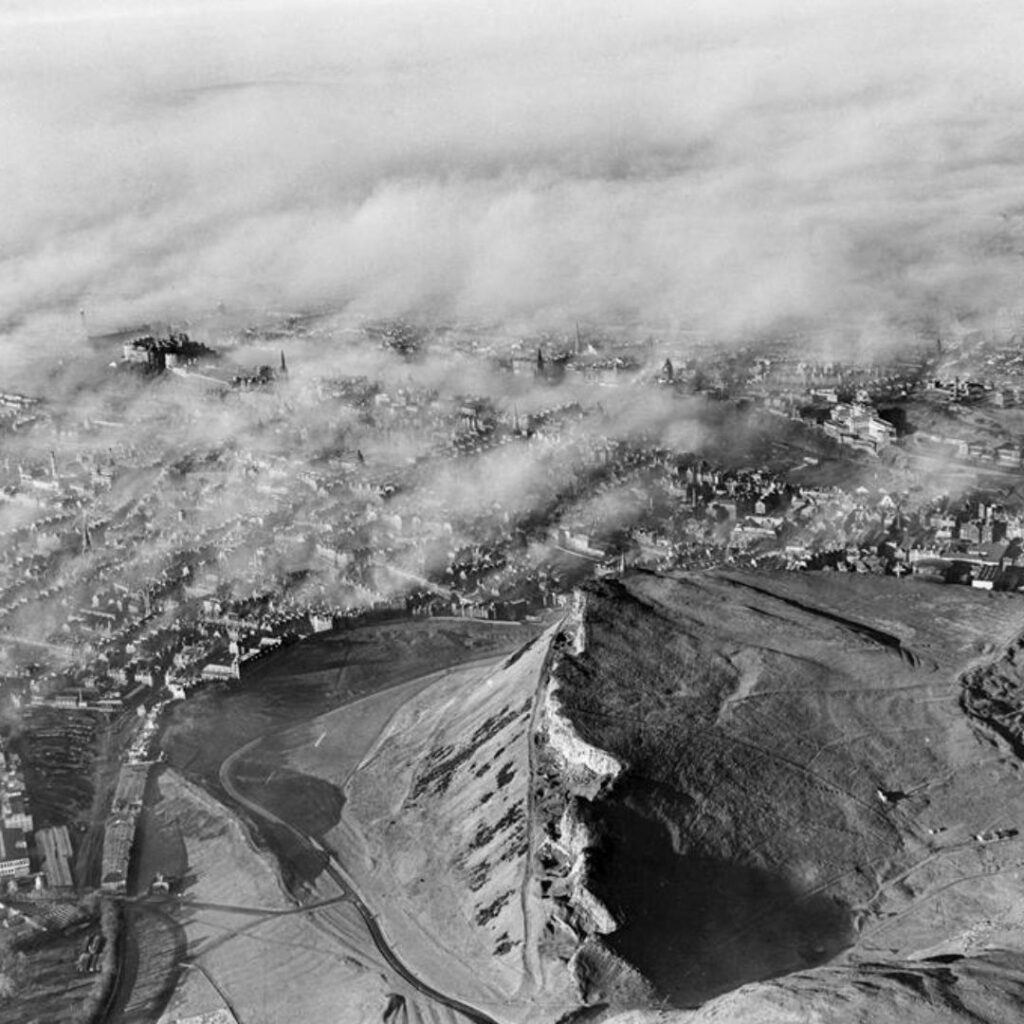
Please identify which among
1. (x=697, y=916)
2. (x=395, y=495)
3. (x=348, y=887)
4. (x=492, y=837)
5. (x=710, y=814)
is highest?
(x=710, y=814)

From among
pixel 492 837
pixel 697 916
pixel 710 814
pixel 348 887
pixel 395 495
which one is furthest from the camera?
pixel 395 495

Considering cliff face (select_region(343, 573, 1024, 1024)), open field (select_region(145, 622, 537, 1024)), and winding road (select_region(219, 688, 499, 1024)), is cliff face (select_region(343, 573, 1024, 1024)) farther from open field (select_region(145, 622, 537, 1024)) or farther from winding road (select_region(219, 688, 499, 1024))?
open field (select_region(145, 622, 537, 1024))

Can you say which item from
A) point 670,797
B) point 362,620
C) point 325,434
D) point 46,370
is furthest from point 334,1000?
point 46,370

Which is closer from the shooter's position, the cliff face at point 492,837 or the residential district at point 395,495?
the cliff face at point 492,837

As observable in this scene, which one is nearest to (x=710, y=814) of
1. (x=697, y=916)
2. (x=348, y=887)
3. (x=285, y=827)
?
(x=697, y=916)

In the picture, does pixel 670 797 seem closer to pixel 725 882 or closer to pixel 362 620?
pixel 725 882

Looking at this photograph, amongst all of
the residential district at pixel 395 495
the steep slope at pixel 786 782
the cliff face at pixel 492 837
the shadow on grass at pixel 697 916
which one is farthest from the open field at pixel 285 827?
the steep slope at pixel 786 782

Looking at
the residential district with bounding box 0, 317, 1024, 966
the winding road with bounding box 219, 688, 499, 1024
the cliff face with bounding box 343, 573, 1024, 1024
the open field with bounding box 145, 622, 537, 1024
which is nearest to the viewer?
the cliff face with bounding box 343, 573, 1024, 1024

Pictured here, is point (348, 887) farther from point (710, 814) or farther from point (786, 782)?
point (786, 782)

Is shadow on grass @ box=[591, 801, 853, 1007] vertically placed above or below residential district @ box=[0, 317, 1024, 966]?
above

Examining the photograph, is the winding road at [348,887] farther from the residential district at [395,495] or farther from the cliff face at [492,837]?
the residential district at [395,495]

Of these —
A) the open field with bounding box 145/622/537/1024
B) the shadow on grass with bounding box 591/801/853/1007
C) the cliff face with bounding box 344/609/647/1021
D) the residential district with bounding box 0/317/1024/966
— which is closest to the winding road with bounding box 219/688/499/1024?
the open field with bounding box 145/622/537/1024

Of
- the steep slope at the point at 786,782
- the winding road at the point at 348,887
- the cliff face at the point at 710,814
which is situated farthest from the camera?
the steep slope at the point at 786,782
